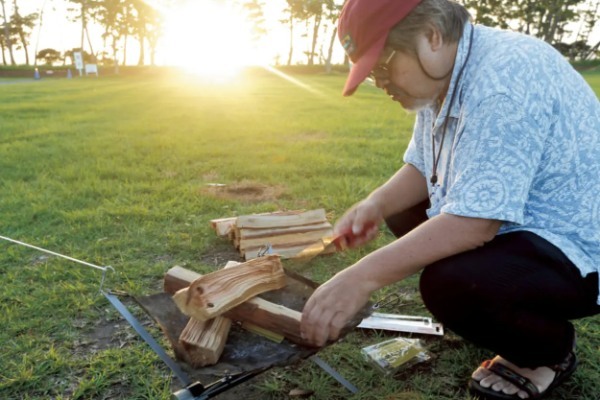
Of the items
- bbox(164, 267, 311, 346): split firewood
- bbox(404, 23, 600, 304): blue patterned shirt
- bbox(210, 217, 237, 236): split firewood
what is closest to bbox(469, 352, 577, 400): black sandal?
bbox(404, 23, 600, 304): blue patterned shirt

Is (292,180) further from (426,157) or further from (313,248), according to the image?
(426,157)

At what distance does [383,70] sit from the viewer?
1723 millimetres

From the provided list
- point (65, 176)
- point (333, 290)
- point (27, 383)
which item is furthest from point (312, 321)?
point (65, 176)

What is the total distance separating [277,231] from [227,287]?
1768 mm

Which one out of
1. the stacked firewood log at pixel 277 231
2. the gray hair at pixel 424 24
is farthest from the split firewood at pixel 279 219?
the gray hair at pixel 424 24

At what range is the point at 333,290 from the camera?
158cm

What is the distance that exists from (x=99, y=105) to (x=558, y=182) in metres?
13.5

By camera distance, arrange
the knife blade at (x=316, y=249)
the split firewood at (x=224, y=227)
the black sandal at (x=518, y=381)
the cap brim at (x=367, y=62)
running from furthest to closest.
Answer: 1. the split firewood at (x=224, y=227)
2. the knife blade at (x=316, y=249)
3. the black sandal at (x=518, y=381)
4. the cap brim at (x=367, y=62)

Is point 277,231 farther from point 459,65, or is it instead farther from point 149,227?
point 459,65

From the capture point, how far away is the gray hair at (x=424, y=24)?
1601 mm

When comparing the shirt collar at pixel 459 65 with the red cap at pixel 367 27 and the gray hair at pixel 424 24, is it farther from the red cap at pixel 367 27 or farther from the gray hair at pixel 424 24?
the red cap at pixel 367 27

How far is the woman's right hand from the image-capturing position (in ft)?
7.64

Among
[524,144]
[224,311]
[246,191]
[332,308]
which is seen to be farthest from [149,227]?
[524,144]

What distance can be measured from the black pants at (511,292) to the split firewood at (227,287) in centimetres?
55
